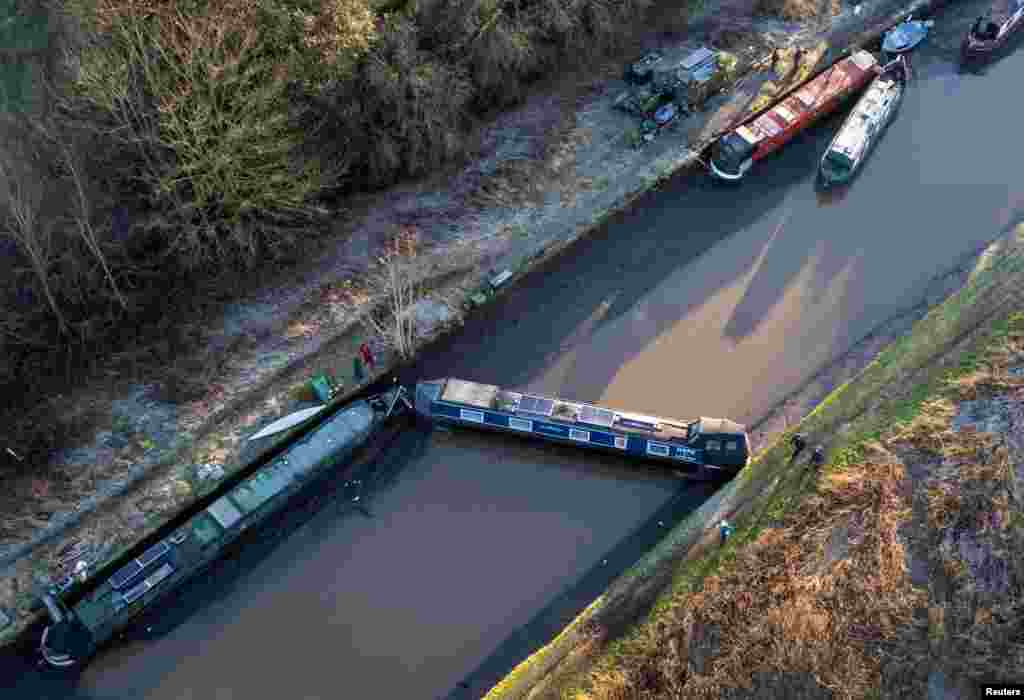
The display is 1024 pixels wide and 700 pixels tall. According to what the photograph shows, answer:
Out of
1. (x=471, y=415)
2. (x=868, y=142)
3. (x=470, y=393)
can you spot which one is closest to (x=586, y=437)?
(x=471, y=415)

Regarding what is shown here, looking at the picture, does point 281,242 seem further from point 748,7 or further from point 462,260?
point 748,7

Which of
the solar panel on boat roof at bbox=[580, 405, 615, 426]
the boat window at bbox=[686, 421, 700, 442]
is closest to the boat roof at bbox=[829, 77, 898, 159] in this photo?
the boat window at bbox=[686, 421, 700, 442]

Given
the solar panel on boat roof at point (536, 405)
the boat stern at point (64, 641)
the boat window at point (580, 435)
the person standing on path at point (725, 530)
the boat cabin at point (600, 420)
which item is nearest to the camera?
the boat stern at point (64, 641)

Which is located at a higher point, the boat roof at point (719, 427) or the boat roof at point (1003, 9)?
the boat roof at point (1003, 9)

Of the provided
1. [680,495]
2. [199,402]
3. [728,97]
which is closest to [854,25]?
[728,97]

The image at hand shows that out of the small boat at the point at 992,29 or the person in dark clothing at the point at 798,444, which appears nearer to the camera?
the person in dark clothing at the point at 798,444

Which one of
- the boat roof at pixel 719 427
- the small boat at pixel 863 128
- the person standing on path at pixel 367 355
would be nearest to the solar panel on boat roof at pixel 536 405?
the boat roof at pixel 719 427

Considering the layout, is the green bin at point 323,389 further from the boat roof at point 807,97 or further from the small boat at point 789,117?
the boat roof at point 807,97
